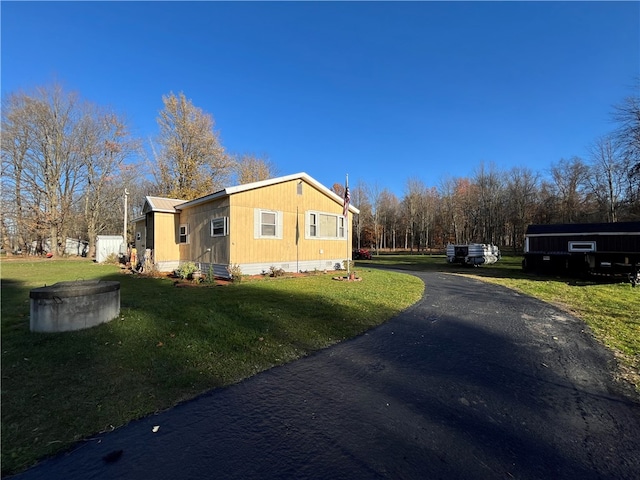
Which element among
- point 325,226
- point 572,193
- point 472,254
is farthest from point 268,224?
point 572,193

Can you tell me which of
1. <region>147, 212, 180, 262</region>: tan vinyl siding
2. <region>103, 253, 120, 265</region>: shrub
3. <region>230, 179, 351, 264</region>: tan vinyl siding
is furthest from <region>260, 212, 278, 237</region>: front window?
<region>103, 253, 120, 265</region>: shrub

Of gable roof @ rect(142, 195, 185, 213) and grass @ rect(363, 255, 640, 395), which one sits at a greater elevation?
gable roof @ rect(142, 195, 185, 213)

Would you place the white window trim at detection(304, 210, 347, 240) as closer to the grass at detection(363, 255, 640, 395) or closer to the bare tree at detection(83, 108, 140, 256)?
the grass at detection(363, 255, 640, 395)

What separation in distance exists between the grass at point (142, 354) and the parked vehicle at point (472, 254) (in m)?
19.4

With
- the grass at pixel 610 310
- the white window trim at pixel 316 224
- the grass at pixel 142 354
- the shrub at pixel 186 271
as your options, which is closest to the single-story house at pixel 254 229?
the white window trim at pixel 316 224

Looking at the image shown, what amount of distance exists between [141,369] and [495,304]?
8578 mm

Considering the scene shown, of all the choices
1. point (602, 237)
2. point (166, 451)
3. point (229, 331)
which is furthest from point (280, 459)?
point (602, 237)

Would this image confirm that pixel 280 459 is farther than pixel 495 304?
No

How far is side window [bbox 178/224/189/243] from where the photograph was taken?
15.4 meters

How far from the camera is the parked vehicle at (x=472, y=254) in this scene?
24484 mm

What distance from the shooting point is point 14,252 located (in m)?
33.2

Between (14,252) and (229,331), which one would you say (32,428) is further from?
(14,252)

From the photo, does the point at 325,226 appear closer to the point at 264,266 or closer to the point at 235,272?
the point at 264,266

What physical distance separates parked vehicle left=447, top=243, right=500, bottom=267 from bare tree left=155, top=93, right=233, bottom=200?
23.2 m
